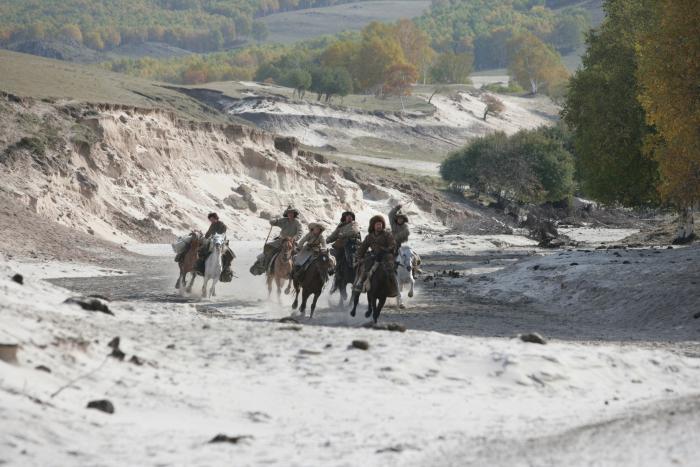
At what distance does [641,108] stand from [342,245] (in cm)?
1946

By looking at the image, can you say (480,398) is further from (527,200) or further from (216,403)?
(527,200)

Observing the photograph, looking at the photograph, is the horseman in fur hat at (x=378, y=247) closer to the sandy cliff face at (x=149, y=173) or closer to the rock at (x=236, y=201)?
the sandy cliff face at (x=149, y=173)

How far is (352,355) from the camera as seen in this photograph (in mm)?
13648

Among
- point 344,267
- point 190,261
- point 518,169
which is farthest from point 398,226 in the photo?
point 518,169

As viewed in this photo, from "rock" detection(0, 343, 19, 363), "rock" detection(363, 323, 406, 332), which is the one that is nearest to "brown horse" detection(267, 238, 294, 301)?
"rock" detection(363, 323, 406, 332)

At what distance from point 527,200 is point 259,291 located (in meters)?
59.6

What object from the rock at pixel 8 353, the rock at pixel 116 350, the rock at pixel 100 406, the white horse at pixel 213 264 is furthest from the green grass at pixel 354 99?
the rock at pixel 100 406

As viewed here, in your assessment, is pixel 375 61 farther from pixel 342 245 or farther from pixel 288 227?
pixel 342 245

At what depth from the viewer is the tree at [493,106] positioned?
156125 mm

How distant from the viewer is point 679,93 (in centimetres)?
2650

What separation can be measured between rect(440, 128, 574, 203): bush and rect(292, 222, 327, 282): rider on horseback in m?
64.0

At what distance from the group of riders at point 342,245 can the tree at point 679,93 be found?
6807mm

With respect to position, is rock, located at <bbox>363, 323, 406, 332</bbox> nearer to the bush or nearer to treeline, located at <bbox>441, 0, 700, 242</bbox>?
treeline, located at <bbox>441, 0, 700, 242</bbox>

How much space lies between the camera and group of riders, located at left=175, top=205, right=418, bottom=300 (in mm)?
19781
